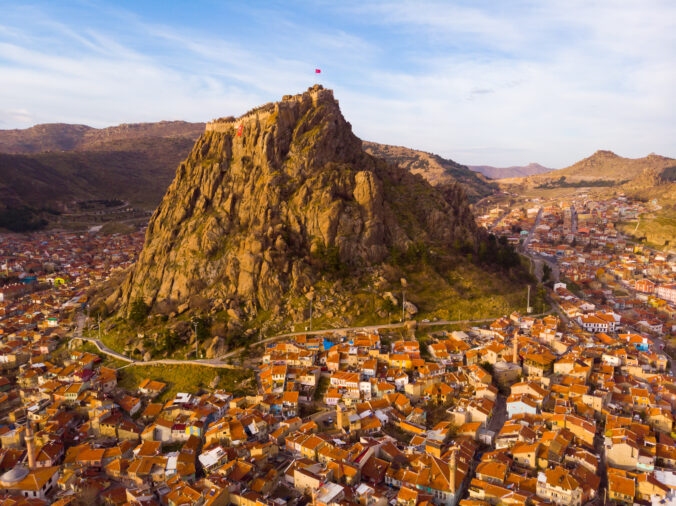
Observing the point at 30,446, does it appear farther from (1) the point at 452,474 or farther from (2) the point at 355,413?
(1) the point at 452,474

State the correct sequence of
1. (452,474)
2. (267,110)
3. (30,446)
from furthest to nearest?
(267,110)
(30,446)
(452,474)

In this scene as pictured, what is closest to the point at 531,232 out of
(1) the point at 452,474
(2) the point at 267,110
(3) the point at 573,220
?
(3) the point at 573,220

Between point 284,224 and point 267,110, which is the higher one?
point 267,110

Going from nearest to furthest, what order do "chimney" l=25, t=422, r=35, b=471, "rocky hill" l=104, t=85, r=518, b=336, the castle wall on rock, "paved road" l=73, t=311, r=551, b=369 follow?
"chimney" l=25, t=422, r=35, b=471 → "paved road" l=73, t=311, r=551, b=369 → "rocky hill" l=104, t=85, r=518, b=336 → the castle wall on rock

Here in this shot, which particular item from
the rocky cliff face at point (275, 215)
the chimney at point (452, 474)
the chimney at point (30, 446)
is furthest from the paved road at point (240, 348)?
the chimney at point (452, 474)

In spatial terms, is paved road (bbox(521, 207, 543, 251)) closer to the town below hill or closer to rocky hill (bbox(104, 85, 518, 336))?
the town below hill

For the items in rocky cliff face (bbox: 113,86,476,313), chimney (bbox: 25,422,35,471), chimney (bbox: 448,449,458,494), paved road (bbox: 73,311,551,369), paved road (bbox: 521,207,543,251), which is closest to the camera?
chimney (bbox: 448,449,458,494)

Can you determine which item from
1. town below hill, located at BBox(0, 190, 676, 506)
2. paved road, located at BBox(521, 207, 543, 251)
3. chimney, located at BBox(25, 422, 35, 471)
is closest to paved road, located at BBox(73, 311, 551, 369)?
town below hill, located at BBox(0, 190, 676, 506)
